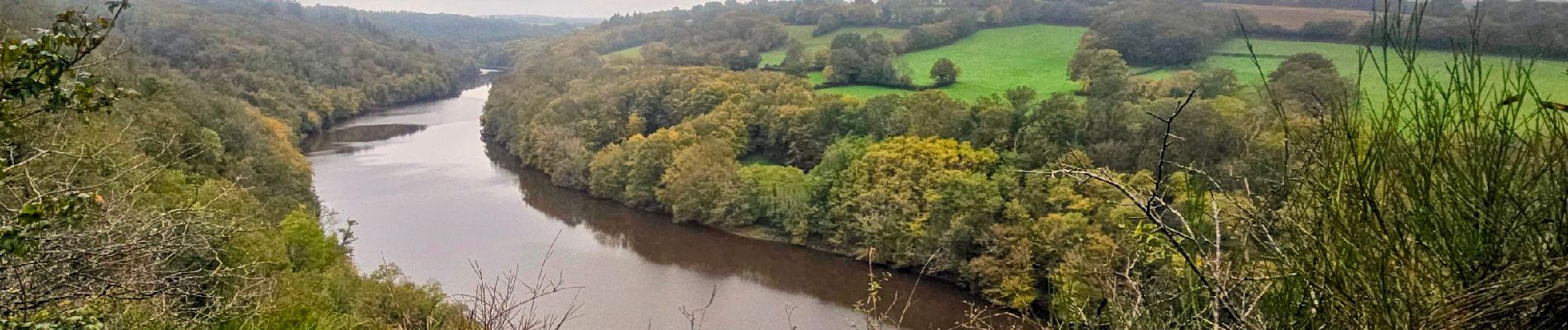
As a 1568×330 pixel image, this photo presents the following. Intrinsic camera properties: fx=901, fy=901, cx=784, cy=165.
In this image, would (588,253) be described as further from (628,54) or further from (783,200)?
(628,54)

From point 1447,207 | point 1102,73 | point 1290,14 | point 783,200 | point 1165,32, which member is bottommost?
point 783,200

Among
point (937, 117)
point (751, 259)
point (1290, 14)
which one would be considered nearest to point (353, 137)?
point (751, 259)

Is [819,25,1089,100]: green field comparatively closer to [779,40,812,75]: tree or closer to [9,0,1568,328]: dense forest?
[9,0,1568,328]: dense forest

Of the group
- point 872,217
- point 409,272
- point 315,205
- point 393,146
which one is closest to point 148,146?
point 409,272

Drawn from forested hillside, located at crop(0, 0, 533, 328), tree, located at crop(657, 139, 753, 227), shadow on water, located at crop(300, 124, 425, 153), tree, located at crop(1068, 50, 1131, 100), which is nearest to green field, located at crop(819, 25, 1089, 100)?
tree, located at crop(1068, 50, 1131, 100)

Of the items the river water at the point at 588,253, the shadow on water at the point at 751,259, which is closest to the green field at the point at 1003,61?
the shadow on water at the point at 751,259

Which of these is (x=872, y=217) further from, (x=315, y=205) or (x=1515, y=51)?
(x=1515, y=51)
